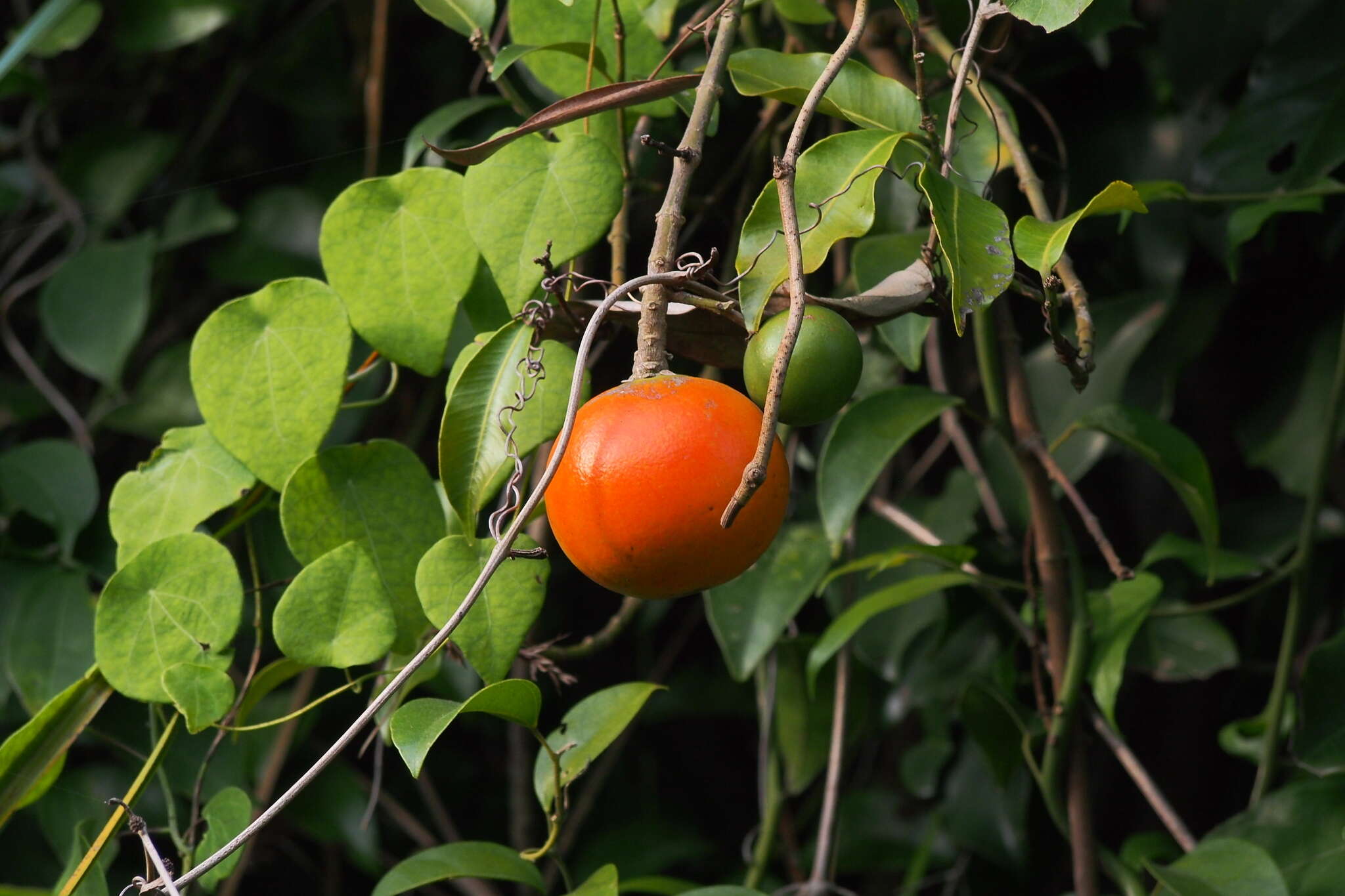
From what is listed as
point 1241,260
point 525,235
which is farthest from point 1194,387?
point 525,235

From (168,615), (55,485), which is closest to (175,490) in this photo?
(168,615)

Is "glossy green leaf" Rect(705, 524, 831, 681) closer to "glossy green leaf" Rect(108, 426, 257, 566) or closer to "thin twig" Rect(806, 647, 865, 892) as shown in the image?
"thin twig" Rect(806, 647, 865, 892)

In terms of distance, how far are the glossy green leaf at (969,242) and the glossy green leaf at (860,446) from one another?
22 cm

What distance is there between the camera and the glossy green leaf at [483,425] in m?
0.46

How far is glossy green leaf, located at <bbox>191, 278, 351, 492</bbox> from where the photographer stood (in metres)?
0.54

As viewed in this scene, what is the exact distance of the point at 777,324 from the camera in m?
0.40

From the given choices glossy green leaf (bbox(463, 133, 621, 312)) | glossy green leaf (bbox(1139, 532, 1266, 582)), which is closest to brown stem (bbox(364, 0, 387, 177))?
glossy green leaf (bbox(463, 133, 621, 312))

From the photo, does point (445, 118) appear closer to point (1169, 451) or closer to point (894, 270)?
point (894, 270)

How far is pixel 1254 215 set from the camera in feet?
2.28

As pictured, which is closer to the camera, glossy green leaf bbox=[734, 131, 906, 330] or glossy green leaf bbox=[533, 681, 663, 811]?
glossy green leaf bbox=[734, 131, 906, 330]

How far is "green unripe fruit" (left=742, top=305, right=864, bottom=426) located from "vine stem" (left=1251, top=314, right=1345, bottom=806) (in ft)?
1.56

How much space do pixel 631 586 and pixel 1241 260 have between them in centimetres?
70

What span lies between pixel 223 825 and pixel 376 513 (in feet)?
0.55

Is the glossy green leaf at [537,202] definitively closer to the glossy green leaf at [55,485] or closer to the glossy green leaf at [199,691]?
the glossy green leaf at [199,691]
